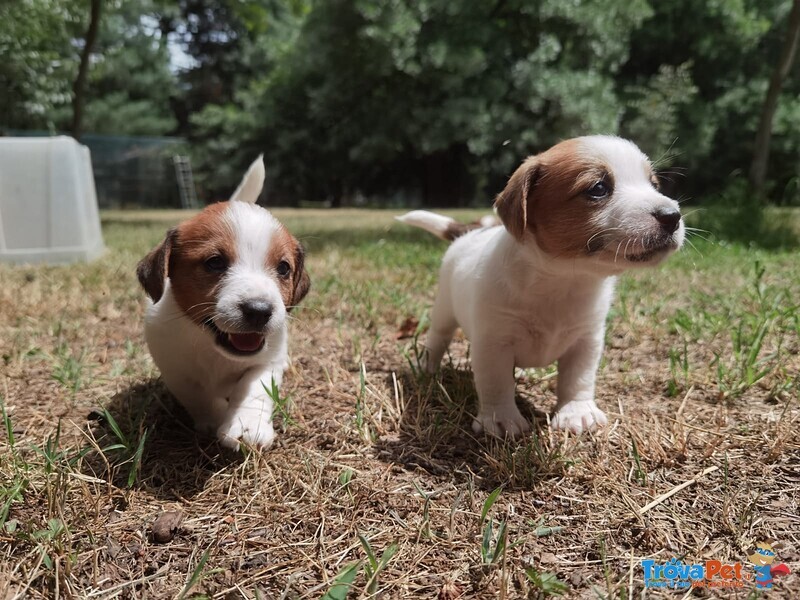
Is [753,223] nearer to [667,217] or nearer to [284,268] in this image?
[667,217]

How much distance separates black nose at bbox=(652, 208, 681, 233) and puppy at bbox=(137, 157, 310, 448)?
1495 mm

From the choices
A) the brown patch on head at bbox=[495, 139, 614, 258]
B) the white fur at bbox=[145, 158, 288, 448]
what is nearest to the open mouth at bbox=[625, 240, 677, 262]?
the brown patch on head at bbox=[495, 139, 614, 258]

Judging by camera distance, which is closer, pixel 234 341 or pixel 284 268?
pixel 234 341

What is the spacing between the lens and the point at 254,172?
3.38 meters

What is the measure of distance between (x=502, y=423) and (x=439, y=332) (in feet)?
3.52

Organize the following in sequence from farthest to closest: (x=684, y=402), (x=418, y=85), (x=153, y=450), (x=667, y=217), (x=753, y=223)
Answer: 1. (x=418, y=85)
2. (x=753, y=223)
3. (x=684, y=402)
4. (x=153, y=450)
5. (x=667, y=217)

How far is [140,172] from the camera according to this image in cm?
2444

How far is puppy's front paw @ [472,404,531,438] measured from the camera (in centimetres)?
256

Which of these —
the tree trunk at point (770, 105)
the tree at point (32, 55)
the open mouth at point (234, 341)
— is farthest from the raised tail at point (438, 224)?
the tree at point (32, 55)

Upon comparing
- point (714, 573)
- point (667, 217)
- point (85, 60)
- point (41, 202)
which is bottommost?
point (41, 202)

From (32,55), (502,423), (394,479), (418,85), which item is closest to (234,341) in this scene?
(394,479)

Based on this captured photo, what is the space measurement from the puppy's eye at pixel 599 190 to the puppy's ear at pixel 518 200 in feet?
0.82

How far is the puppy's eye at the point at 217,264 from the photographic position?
8.40 feet

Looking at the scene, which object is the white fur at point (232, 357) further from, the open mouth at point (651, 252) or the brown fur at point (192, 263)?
the open mouth at point (651, 252)
